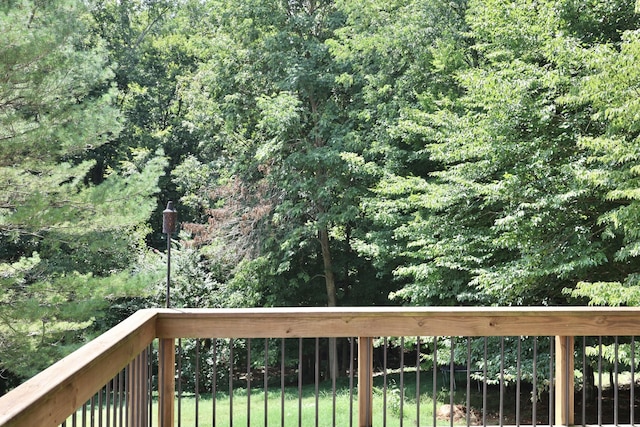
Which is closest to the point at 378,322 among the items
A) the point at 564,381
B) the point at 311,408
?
the point at 564,381

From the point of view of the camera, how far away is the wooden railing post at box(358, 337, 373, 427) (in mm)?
2619

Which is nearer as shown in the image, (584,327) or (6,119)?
(584,327)

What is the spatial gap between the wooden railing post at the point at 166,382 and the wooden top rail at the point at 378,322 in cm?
7

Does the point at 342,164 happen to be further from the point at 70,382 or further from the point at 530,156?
the point at 70,382

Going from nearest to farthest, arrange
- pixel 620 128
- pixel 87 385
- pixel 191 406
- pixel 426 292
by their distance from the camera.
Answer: pixel 87 385
pixel 620 128
pixel 426 292
pixel 191 406

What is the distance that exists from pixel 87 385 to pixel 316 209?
11447 millimetres

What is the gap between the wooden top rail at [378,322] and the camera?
103 inches

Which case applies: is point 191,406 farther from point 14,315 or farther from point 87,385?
point 87,385

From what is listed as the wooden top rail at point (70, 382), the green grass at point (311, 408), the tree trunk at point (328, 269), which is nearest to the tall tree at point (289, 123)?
the tree trunk at point (328, 269)

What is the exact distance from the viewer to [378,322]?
8.70ft

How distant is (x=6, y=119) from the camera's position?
8023 mm

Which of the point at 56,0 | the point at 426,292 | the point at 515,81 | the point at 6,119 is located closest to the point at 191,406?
the point at 426,292

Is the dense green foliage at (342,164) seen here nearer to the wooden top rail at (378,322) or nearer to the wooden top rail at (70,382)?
the wooden top rail at (378,322)

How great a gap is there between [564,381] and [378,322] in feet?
2.81
